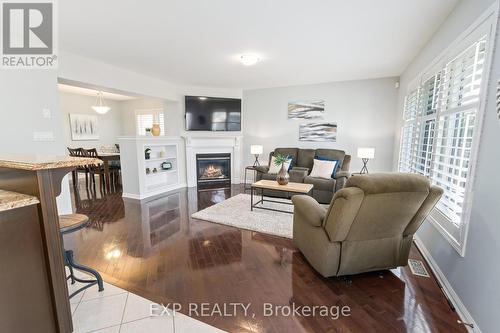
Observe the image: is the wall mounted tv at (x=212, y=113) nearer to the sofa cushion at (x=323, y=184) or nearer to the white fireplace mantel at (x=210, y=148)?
the white fireplace mantel at (x=210, y=148)

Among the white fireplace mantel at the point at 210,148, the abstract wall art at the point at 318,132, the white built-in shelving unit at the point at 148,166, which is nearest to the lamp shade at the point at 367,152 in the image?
the abstract wall art at the point at 318,132

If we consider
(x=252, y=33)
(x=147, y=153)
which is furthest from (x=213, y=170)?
(x=252, y=33)

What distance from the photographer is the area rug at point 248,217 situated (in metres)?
3.16

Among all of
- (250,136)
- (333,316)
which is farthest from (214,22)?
(250,136)

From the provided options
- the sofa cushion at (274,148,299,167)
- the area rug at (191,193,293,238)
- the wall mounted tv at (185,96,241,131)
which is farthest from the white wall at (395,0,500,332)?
the wall mounted tv at (185,96,241,131)

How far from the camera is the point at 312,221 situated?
212 centimetres

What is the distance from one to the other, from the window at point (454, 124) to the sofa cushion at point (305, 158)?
2.28 metres

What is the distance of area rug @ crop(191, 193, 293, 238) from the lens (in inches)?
124

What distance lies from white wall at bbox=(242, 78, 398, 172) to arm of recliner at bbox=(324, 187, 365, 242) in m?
3.71

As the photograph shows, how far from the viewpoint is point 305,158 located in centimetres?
521

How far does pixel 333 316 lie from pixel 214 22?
2948mm

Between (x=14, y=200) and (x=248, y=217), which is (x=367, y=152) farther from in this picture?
(x=14, y=200)

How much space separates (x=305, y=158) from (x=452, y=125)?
3.10m

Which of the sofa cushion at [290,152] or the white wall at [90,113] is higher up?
the white wall at [90,113]
